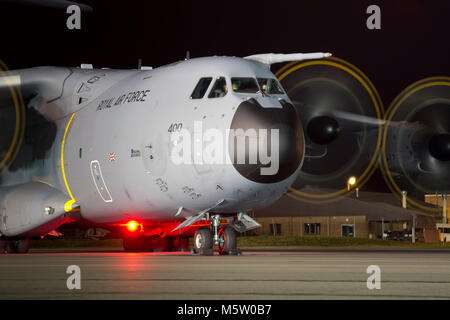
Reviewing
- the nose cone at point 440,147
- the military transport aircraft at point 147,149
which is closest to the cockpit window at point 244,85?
the military transport aircraft at point 147,149

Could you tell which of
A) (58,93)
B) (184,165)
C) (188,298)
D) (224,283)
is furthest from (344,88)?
(188,298)

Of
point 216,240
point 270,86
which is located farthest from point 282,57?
point 216,240

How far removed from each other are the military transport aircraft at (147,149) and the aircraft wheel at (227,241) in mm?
29

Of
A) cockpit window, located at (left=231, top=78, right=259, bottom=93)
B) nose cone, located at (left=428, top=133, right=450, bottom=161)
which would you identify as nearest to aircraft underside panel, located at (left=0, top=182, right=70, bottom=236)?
cockpit window, located at (left=231, top=78, right=259, bottom=93)

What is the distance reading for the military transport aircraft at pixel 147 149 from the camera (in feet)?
61.8

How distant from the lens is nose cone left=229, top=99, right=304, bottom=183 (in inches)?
723

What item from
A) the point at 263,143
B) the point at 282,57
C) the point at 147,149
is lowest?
the point at 147,149

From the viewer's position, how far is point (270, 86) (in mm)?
20328

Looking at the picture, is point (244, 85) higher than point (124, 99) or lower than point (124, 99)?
higher

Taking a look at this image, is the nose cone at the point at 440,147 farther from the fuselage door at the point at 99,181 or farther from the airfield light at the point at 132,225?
the fuselage door at the point at 99,181

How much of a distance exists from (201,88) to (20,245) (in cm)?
1033

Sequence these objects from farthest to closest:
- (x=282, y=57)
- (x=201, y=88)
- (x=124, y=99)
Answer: (x=124, y=99)
(x=282, y=57)
(x=201, y=88)

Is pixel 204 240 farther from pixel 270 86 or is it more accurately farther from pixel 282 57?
pixel 282 57

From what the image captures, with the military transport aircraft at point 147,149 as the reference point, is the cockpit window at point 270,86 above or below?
above
